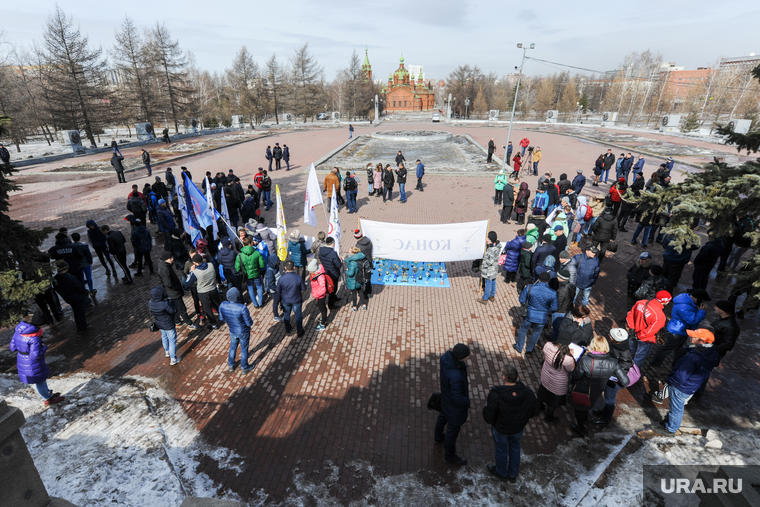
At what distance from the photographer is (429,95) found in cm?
11162

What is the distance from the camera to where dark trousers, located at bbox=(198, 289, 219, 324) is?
24.1 ft

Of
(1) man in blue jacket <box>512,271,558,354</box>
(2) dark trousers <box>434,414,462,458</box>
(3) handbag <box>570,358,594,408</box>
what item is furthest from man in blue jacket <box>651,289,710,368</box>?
(2) dark trousers <box>434,414,462,458</box>

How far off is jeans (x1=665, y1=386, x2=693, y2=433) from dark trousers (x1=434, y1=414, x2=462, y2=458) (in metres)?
3.06

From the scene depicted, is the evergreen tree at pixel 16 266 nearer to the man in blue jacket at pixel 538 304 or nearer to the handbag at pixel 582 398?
the man in blue jacket at pixel 538 304

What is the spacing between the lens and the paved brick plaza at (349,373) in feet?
15.8

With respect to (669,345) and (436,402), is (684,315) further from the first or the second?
(436,402)

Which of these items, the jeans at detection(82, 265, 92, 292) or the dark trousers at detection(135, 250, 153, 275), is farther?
the dark trousers at detection(135, 250, 153, 275)

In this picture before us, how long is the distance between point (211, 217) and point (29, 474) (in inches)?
276

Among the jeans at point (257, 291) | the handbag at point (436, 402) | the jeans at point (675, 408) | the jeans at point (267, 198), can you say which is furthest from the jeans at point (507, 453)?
the jeans at point (267, 198)

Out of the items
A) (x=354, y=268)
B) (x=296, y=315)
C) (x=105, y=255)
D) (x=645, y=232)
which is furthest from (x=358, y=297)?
(x=645, y=232)

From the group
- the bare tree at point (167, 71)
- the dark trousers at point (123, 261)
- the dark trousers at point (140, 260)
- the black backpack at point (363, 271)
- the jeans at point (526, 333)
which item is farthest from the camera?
the bare tree at point (167, 71)

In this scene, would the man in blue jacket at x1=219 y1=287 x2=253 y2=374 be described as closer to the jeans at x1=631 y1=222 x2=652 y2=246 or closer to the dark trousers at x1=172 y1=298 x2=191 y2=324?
the dark trousers at x1=172 y1=298 x2=191 y2=324

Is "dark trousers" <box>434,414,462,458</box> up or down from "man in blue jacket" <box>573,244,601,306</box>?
down

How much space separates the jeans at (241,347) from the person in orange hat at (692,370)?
643cm
